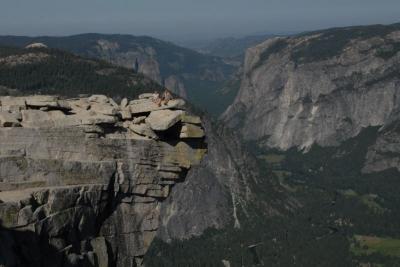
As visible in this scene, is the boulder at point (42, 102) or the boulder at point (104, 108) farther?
the boulder at point (104, 108)

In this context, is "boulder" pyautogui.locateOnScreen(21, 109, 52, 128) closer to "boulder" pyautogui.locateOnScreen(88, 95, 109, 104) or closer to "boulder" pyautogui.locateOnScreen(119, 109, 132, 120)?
"boulder" pyautogui.locateOnScreen(119, 109, 132, 120)

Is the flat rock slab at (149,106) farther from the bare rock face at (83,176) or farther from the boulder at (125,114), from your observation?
the boulder at (125,114)

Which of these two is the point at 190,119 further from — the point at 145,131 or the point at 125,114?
the point at 125,114

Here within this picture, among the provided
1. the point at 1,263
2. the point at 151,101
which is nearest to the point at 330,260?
the point at 151,101

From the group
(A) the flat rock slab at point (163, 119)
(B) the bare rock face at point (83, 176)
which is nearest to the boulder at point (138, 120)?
(B) the bare rock face at point (83, 176)

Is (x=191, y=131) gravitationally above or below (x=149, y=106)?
below

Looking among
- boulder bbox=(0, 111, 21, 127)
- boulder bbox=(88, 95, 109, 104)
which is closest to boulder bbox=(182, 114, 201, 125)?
boulder bbox=(88, 95, 109, 104)

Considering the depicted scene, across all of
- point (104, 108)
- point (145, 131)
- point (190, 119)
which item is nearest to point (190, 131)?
point (190, 119)
